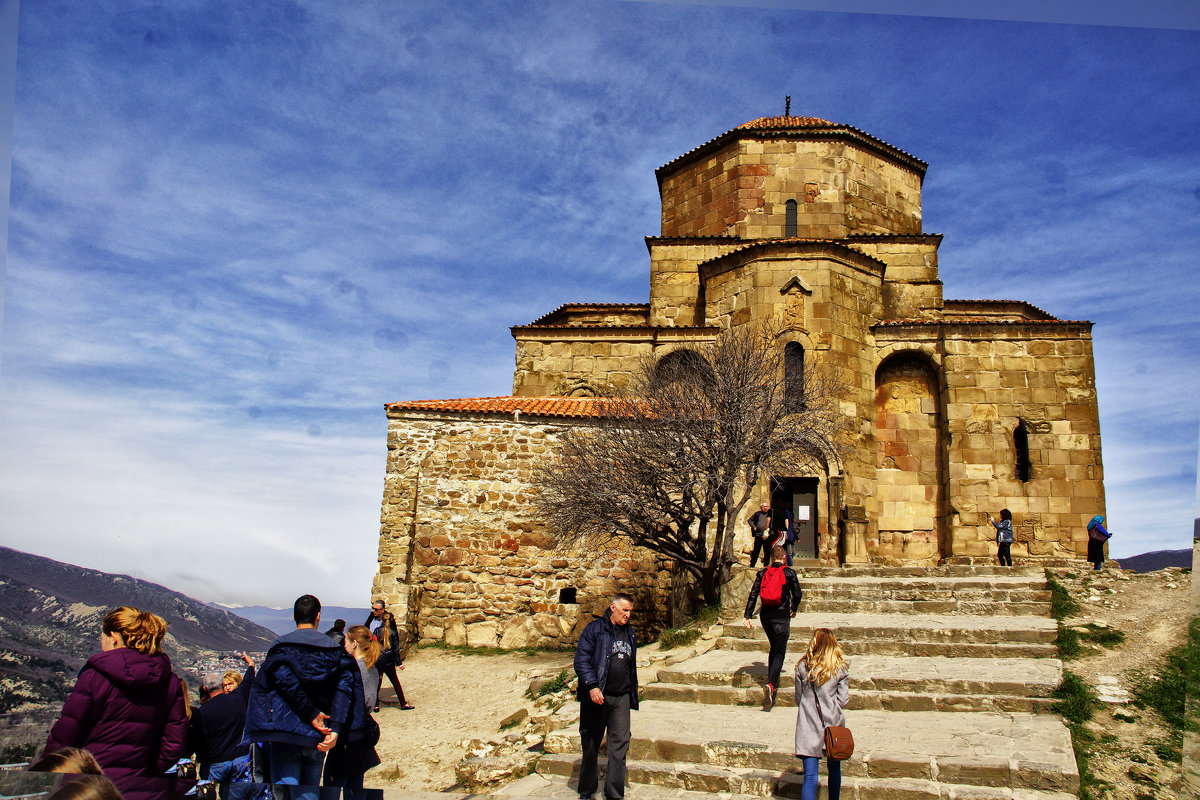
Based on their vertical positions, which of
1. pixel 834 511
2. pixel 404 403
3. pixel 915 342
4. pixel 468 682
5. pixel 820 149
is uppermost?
pixel 820 149

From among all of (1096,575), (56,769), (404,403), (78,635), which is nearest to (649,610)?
(404,403)

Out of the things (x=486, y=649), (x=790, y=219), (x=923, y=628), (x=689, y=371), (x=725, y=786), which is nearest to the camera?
(x=725, y=786)

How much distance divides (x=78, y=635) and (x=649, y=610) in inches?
324

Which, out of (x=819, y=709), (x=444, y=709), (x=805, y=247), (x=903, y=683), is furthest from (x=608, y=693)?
(x=805, y=247)

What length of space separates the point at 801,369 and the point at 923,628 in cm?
727

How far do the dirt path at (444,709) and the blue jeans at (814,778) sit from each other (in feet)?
11.8

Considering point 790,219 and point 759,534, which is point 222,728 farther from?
point 790,219

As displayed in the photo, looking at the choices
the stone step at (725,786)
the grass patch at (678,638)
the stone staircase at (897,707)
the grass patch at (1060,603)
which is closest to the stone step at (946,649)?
the stone staircase at (897,707)

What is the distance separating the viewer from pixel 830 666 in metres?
4.96

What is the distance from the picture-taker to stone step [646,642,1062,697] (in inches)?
271

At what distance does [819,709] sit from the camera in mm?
4930

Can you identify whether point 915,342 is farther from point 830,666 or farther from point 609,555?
point 830,666

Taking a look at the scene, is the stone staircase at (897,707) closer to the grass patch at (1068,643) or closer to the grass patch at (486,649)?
the grass patch at (1068,643)

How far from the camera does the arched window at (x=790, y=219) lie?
1797 centimetres
